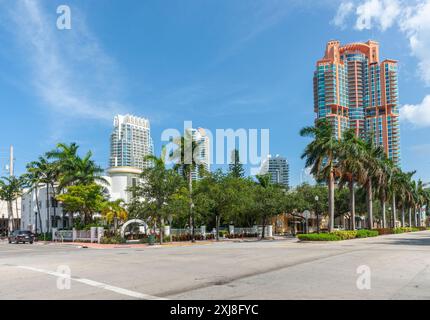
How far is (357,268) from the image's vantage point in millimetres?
15664

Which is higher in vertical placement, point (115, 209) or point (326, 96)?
point (326, 96)

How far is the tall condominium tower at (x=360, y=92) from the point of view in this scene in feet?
267

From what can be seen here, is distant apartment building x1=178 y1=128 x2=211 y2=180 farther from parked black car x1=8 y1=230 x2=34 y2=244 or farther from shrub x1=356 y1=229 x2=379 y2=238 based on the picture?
parked black car x1=8 y1=230 x2=34 y2=244

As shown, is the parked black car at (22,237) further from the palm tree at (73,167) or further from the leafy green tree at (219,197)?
the leafy green tree at (219,197)

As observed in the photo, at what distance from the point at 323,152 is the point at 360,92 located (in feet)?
171

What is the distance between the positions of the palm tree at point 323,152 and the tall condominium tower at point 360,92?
4045cm

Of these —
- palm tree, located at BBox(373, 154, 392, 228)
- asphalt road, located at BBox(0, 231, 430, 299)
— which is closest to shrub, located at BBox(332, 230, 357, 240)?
palm tree, located at BBox(373, 154, 392, 228)

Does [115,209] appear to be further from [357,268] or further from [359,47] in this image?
[359,47]

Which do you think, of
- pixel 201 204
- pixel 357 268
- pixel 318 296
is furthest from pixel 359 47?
pixel 318 296

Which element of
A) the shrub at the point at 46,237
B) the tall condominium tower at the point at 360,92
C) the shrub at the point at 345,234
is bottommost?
the shrub at the point at 46,237

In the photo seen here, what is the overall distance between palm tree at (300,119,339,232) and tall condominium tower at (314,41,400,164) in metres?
40.4

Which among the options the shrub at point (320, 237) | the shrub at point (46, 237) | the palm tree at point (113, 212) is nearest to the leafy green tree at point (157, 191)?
the palm tree at point (113, 212)

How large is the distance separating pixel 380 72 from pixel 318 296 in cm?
8655

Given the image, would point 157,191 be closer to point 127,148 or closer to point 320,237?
point 320,237
